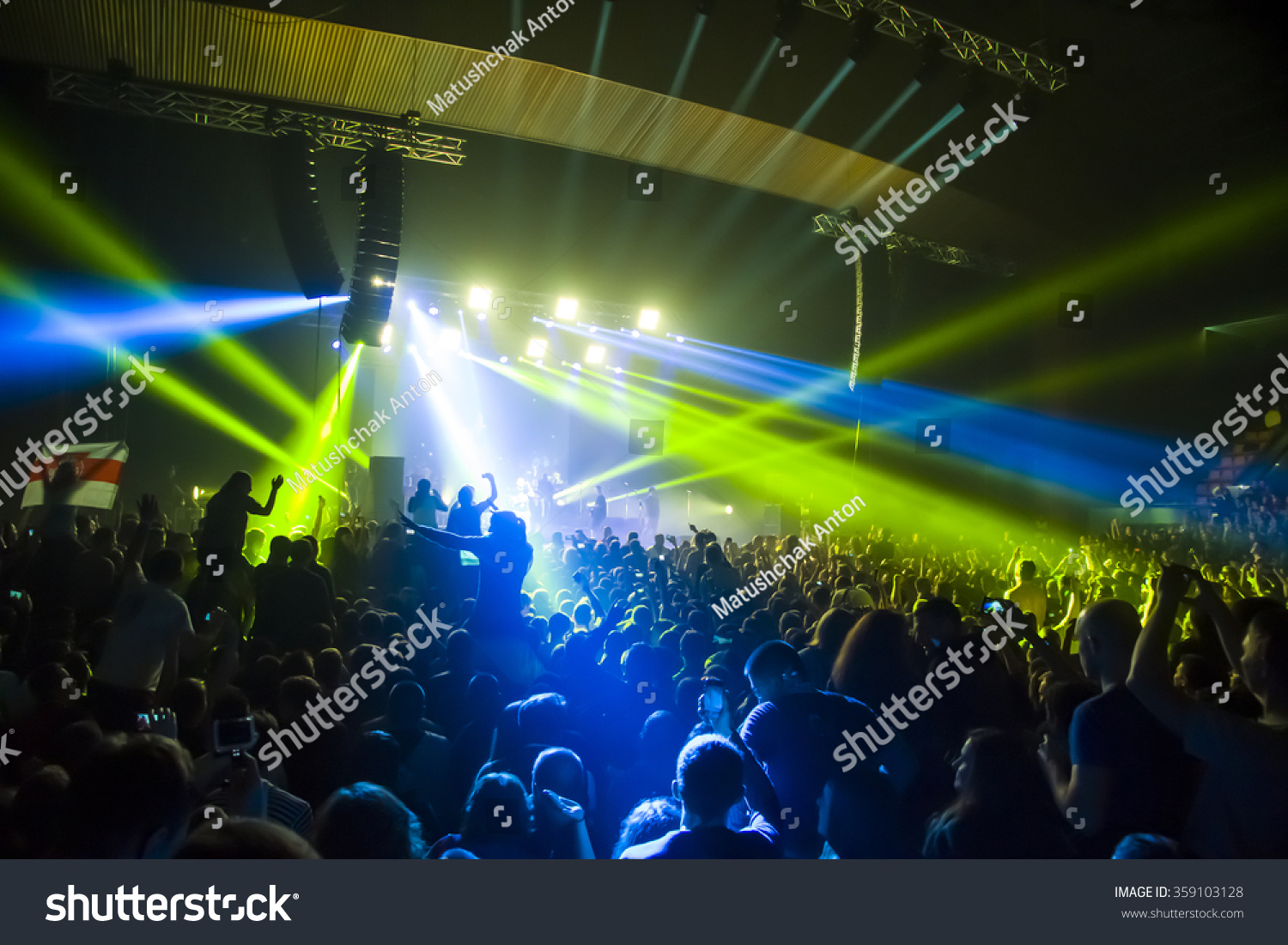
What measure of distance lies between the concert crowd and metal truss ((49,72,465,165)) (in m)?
5.49

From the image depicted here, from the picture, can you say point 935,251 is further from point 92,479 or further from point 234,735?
point 234,735

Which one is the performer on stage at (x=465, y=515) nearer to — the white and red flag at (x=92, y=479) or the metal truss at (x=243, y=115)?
the white and red flag at (x=92, y=479)

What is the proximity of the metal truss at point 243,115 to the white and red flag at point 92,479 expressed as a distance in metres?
4.09

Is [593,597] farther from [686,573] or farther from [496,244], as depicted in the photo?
[496,244]

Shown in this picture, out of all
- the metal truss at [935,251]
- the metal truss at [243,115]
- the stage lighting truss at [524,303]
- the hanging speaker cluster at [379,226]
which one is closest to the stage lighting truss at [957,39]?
the metal truss at [935,251]

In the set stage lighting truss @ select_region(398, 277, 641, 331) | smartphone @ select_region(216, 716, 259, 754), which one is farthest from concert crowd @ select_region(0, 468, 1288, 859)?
stage lighting truss @ select_region(398, 277, 641, 331)

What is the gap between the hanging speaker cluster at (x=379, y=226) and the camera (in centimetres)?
855

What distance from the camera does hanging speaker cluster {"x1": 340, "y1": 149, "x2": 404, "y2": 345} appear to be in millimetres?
8555

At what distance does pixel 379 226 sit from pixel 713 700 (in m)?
7.33

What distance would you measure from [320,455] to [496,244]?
15.6 ft

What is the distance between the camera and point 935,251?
41.3 feet

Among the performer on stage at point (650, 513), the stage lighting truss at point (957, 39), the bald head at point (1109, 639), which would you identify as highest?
the stage lighting truss at point (957, 39)

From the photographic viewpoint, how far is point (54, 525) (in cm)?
447

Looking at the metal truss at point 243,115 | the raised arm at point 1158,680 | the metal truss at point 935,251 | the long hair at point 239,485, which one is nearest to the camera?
the raised arm at point 1158,680
